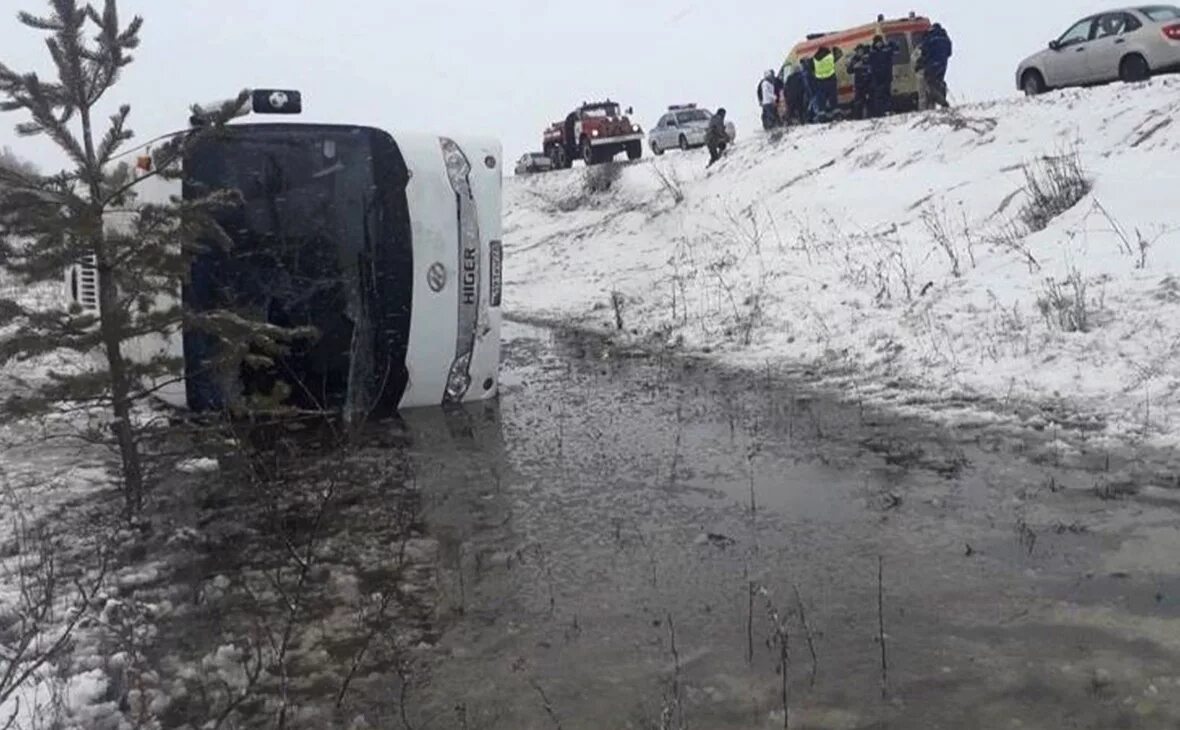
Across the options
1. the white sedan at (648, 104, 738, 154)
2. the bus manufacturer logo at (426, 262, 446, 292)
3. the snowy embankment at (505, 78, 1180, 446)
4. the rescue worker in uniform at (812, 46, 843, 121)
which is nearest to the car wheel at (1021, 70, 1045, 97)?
the snowy embankment at (505, 78, 1180, 446)

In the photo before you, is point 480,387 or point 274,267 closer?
point 274,267

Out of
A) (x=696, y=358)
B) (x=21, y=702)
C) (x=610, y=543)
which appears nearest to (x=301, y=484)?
(x=610, y=543)

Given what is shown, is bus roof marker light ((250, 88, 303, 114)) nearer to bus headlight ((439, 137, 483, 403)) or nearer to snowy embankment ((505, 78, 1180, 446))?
bus headlight ((439, 137, 483, 403))

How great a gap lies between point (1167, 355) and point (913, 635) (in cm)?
488

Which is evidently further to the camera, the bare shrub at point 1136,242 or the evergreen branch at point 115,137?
the bare shrub at point 1136,242

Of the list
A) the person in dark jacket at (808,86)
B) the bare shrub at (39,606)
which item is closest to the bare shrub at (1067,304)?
the bare shrub at (39,606)

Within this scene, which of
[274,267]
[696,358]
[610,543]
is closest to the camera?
[610,543]

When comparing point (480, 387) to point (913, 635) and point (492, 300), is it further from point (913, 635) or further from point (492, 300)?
point (913, 635)

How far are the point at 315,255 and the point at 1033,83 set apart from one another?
1668 cm

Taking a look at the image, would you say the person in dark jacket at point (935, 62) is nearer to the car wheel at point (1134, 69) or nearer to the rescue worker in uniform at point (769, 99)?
the car wheel at point (1134, 69)

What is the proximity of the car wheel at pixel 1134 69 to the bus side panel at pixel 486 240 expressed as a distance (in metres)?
13.5

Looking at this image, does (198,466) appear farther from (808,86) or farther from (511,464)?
(808,86)

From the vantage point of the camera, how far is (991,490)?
20.3ft

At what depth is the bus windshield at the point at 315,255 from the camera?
25.3ft
